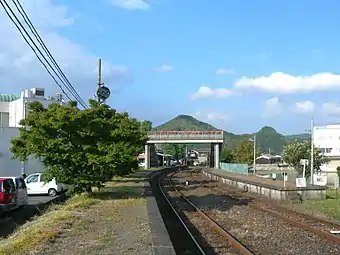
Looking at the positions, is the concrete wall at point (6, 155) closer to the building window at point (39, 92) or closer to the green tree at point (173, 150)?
the building window at point (39, 92)

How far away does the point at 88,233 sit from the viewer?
12508 mm

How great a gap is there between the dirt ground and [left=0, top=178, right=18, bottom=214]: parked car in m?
2.61

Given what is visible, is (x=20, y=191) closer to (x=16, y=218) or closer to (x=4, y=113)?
(x=16, y=218)

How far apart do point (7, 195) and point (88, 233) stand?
7.80 metres

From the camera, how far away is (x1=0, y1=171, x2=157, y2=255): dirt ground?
10.1 meters

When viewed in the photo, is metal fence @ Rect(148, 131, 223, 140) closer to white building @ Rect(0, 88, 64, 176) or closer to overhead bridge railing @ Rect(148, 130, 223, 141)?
overhead bridge railing @ Rect(148, 130, 223, 141)

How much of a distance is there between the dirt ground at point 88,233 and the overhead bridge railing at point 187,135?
77042 millimetres

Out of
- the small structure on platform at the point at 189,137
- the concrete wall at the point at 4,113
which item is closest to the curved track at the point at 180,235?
the concrete wall at the point at 4,113

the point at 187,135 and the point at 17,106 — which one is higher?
the point at 17,106

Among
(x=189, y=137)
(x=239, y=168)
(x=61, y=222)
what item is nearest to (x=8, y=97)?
(x=189, y=137)

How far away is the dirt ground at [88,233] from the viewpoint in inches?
400

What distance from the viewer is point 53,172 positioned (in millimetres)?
20109

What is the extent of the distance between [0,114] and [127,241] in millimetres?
60058

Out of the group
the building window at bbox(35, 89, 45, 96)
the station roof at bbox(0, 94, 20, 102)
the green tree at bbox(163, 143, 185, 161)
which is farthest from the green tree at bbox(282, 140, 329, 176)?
the green tree at bbox(163, 143, 185, 161)
